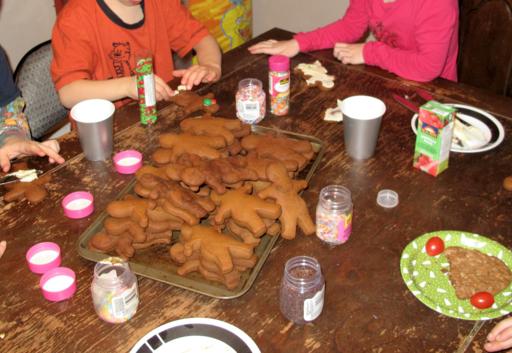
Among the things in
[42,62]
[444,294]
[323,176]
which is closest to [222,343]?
[444,294]

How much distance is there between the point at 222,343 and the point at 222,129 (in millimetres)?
589

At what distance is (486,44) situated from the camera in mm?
1995

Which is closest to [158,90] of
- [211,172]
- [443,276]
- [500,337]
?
[211,172]

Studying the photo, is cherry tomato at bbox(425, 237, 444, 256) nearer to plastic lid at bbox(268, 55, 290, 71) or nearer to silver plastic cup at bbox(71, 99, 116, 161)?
plastic lid at bbox(268, 55, 290, 71)

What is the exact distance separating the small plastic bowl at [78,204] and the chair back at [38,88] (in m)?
0.66

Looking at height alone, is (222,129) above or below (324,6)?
above

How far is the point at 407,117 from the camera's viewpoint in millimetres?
1559

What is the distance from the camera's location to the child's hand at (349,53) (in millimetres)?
1799

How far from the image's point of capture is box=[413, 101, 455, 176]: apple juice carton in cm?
128

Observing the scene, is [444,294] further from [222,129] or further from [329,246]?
[222,129]

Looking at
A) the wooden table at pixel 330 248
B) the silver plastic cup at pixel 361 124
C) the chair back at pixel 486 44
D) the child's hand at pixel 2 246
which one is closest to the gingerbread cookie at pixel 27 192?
the wooden table at pixel 330 248

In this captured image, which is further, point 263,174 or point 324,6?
point 324,6

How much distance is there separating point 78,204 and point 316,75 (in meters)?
0.87

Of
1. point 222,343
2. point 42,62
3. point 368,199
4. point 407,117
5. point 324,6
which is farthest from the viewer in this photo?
point 324,6
